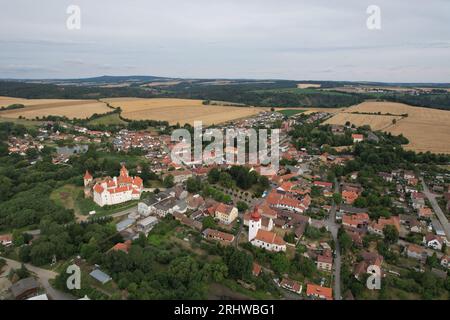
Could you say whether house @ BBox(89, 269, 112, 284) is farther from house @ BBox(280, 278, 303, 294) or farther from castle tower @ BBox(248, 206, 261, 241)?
house @ BBox(280, 278, 303, 294)

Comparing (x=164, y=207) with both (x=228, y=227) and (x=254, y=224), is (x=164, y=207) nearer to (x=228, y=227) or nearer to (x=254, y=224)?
(x=228, y=227)

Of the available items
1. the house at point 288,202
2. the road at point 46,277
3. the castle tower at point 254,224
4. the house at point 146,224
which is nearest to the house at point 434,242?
the house at point 288,202

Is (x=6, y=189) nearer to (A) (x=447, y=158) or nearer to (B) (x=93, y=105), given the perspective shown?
(A) (x=447, y=158)

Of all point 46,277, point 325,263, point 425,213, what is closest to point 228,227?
point 325,263

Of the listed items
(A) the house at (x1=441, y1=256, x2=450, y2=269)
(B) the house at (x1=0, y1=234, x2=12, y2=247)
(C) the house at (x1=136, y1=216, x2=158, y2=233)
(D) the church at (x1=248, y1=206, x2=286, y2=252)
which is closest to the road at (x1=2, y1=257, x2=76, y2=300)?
(B) the house at (x1=0, y1=234, x2=12, y2=247)

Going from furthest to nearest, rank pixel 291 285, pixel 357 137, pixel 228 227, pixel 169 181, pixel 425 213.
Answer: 1. pixel 357 137
2. pixel 169 181
3. pixel 425 213
4. pixel 228 227
5. pixel 291 285

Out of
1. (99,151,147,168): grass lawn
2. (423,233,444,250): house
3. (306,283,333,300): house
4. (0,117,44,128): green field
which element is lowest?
(306,283,333,300): house
